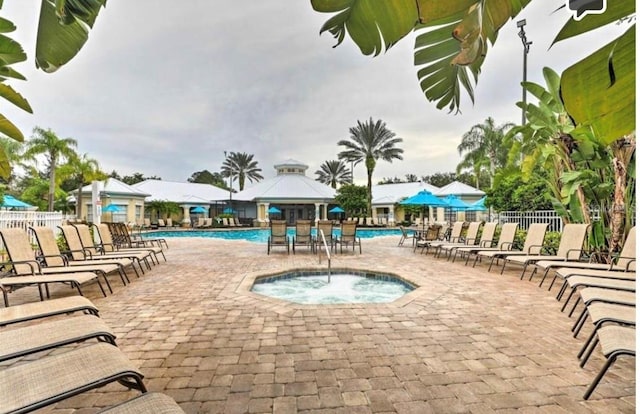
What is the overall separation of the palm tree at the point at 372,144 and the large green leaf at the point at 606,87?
97.4 feet

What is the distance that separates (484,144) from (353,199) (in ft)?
42.5

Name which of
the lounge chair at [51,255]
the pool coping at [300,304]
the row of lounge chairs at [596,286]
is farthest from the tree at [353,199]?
the lounge chair at [51,255]

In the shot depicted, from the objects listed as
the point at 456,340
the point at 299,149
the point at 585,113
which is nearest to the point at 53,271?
the point at 456,340

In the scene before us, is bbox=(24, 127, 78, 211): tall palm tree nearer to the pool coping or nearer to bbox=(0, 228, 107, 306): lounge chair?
bbox=(0, 228, 107, 306): lounge chair

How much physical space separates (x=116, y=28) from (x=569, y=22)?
12.6 ft

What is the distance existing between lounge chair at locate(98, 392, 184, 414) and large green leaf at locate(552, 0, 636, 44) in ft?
6.58

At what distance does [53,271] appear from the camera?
16.2 feet

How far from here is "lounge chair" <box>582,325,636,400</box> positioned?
2.03 m

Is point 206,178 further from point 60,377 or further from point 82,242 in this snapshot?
point 60,377

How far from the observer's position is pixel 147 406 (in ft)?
4.76

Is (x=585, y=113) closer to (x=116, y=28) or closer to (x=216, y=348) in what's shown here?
(x=216, y=348)

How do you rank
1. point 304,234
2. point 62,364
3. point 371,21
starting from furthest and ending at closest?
point 304,234 < point 62,364 < point 371,21

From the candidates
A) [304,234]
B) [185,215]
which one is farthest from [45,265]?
[185,215]

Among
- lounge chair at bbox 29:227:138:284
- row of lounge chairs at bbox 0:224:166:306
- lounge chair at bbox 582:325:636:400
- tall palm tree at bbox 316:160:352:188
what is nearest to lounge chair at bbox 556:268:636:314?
lounge chair at bbox 582:325:636:400
